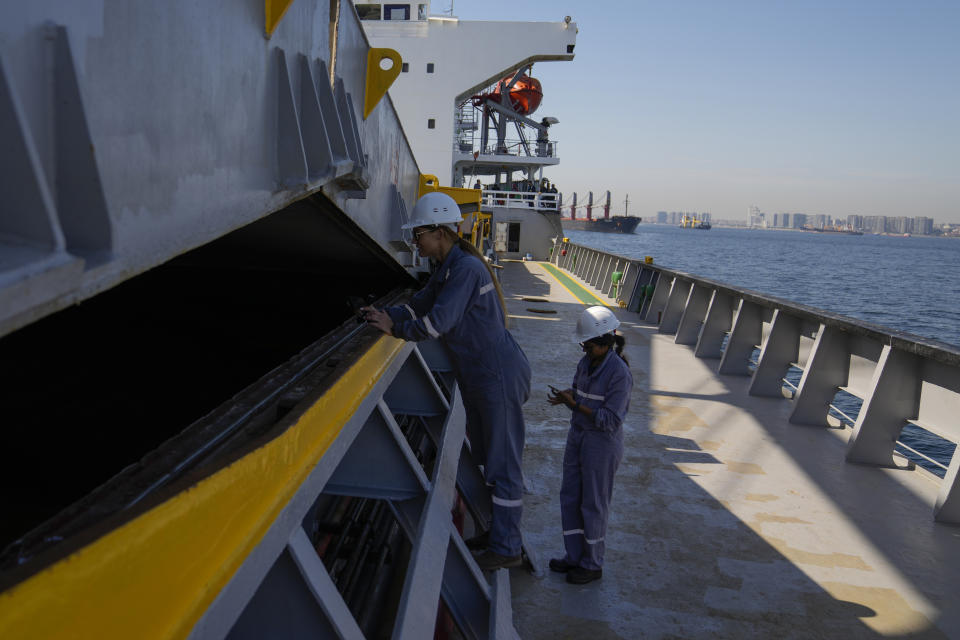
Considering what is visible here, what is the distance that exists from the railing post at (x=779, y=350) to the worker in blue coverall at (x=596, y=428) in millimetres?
4427

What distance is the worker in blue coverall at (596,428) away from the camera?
3.40 metres

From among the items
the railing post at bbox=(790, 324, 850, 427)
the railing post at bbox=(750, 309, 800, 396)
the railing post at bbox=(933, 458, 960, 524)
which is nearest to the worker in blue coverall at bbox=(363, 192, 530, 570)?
the railing post at bbox=(933, 458, 960, 524)

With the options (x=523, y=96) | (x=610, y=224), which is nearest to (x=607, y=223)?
(x=610, y=224)

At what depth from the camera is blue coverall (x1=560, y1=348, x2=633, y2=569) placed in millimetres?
3395

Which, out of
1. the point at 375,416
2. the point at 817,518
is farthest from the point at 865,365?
the point at 375,416

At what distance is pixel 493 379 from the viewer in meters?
3.21

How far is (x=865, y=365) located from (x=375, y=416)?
5071 mm

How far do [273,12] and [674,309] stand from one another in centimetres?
1020

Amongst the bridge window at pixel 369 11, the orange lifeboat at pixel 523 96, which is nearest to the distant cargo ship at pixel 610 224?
the orange lifeboat at pixel 523 96

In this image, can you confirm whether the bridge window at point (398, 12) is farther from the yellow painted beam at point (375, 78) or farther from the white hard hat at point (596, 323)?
the white hard hat at point (596, 323)

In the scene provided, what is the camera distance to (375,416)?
2.57 m

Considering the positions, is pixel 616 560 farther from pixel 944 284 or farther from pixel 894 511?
pixel 944 284

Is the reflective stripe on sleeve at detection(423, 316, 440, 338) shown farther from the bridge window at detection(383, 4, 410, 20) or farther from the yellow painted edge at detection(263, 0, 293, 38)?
the bridge window at detection(383, 4, 410, 20)

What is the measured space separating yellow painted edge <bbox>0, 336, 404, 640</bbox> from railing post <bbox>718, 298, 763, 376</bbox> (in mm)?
7613
